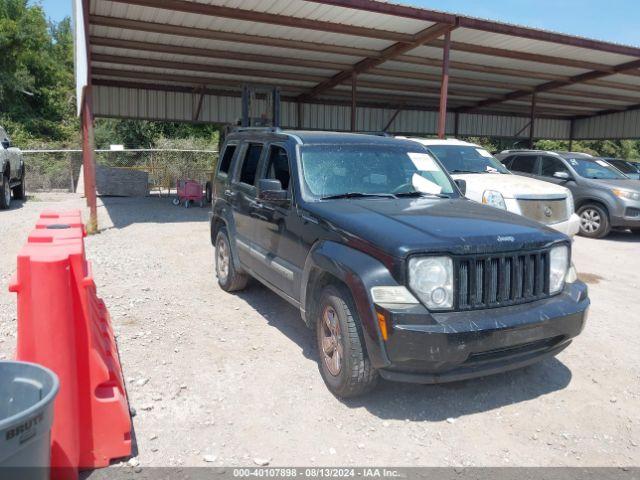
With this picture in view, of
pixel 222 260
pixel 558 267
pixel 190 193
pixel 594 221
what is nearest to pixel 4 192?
pixel 190 193

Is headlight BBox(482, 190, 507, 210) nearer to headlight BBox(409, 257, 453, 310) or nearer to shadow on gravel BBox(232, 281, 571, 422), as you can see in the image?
shadow on gravel BBox(232, 281, 571, 422)

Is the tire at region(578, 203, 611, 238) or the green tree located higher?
the green tree

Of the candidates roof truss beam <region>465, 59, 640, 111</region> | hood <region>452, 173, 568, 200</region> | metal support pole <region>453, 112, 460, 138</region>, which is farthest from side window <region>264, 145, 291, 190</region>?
metal support pole <region>453, 112, 460, 138</region>

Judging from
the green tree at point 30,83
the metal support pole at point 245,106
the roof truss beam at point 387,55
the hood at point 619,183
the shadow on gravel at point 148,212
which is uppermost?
the green tree at point 30,83

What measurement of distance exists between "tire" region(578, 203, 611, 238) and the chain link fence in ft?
40.0

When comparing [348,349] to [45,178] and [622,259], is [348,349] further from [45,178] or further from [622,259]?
[45,178]

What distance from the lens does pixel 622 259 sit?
29.6 feet

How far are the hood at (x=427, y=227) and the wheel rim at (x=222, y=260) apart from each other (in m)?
Answer: 2.36

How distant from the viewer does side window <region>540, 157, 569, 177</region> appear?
11.7m

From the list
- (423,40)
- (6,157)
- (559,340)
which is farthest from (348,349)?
(6,157)

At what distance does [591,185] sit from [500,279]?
8902 millimetres

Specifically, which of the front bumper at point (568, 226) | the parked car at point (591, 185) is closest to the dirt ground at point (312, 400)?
the front bumper at point (568, 226)

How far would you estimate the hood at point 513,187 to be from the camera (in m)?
8.15

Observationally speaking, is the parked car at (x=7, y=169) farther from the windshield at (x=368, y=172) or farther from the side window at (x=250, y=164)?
the windshield at (x=368, y=172)
